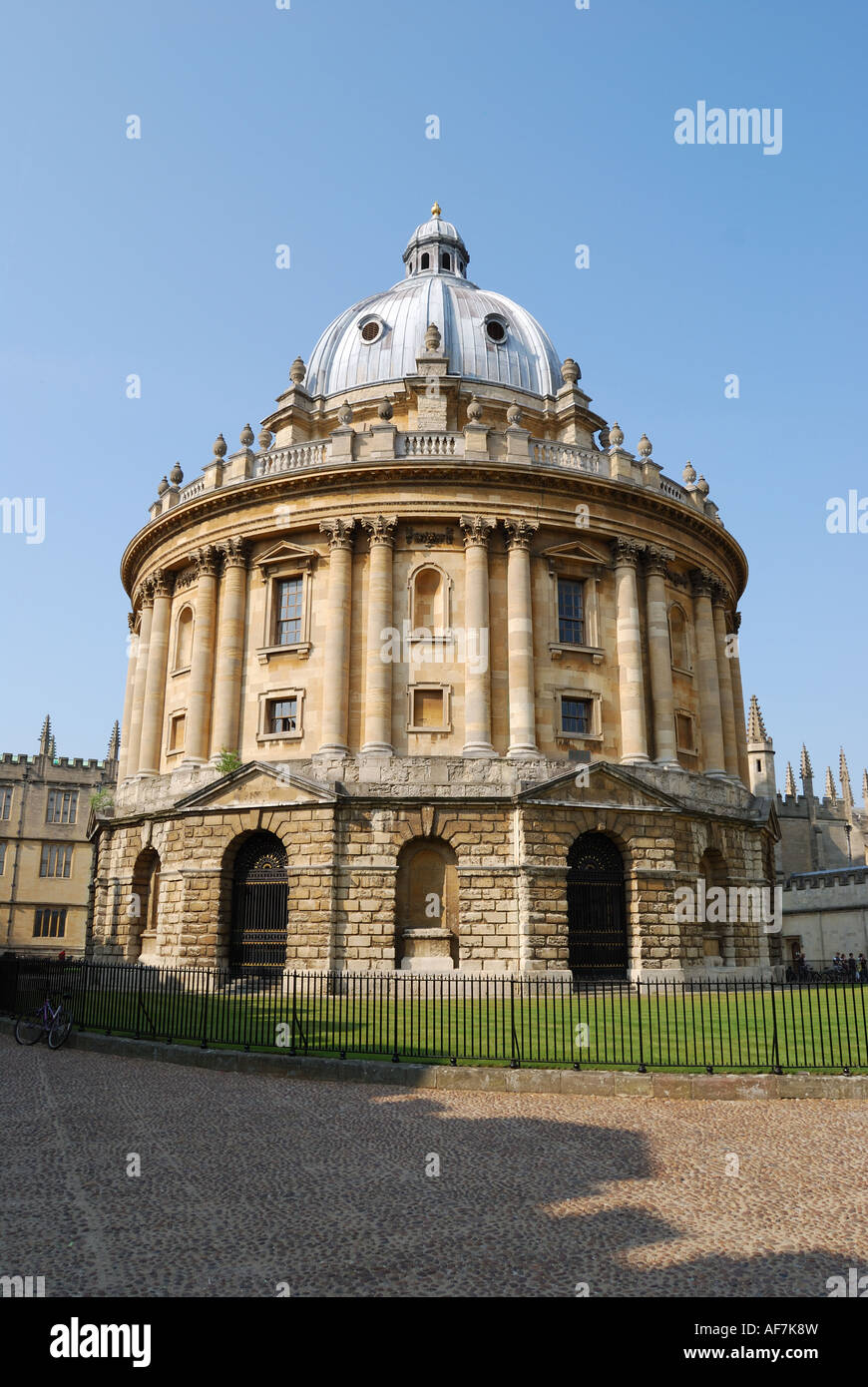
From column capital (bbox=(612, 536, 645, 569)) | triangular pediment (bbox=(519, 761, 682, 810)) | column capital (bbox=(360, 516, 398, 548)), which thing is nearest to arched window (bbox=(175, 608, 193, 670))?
column capital (bbox=(360, 516, 398, 548))

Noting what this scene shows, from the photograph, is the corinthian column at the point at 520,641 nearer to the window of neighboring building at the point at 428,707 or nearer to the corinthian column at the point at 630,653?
the window of neighboring building at the point at 428,707

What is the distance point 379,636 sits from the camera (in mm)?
29688

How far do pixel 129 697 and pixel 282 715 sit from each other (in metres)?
11.5

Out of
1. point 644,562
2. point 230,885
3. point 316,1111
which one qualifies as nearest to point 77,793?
point 230,885

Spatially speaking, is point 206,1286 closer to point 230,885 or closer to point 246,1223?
point 246,1223

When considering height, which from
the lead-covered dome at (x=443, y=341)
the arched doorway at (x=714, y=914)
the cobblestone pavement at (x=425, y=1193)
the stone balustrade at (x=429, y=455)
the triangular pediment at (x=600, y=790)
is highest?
the lead-covered dome at (x=443, y=341)

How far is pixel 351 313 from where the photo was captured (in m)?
46.7

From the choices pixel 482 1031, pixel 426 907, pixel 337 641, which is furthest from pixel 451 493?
pixel 482 1031

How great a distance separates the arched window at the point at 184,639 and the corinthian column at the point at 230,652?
2.63 metres

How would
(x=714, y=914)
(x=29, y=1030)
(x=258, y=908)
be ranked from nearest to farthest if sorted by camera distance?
(x=29, y=1030)
(x=258, y=908)
(x=714, y=914)

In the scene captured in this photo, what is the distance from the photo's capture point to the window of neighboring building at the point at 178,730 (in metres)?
33.9

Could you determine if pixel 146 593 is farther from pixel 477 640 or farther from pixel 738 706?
pixel 738 706

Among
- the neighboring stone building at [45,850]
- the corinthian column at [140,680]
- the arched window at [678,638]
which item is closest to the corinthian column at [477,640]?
the arched window at [678,638]

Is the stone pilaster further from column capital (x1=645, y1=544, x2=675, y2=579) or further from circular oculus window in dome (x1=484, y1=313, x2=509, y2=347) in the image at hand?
circular oculus window in dome (x1=484, y1=313, x2=509, y2=347)
